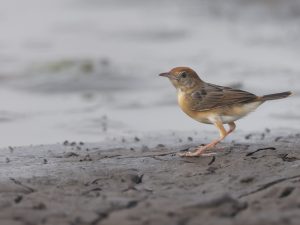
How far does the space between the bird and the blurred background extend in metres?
1.75

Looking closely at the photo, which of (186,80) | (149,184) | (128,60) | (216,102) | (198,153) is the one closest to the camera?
(149,184)

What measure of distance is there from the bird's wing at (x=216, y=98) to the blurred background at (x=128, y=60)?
73.5 inches

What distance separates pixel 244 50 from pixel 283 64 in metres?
1.65

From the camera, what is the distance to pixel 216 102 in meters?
8.51

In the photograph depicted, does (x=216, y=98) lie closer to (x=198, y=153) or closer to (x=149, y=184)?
Result: (x=198, y=153)

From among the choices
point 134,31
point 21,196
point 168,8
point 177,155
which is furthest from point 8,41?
point 21,196

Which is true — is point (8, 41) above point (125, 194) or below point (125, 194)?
above

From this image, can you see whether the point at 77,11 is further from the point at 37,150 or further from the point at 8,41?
the point at 37,150

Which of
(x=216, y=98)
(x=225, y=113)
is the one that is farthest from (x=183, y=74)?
(x=225, y=113)

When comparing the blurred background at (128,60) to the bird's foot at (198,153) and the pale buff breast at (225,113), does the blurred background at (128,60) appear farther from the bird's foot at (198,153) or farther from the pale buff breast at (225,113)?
the bird's foot at (198,153)

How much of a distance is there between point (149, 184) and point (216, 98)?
70.7 inches

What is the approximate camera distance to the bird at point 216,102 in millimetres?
8406

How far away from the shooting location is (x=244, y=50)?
15445mm

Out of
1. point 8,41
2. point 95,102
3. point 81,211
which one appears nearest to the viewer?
point 81,211
